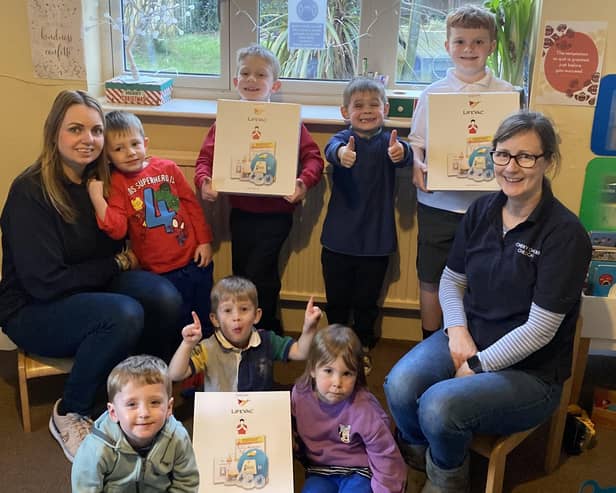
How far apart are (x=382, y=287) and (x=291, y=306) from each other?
0.40 m

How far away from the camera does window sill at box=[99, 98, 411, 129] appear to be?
2682 millimetres

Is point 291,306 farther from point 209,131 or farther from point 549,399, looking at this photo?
point 549,399

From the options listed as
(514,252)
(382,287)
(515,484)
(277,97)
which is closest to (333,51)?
(277,97)

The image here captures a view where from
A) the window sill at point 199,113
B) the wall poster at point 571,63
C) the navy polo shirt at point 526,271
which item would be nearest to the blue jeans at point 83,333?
the window sill at point 199,113

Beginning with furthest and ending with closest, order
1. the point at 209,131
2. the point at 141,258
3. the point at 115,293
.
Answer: the point at 209,131 < the point at 141,258 < the point at 115,293

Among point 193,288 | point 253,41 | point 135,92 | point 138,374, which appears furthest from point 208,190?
point 138,374

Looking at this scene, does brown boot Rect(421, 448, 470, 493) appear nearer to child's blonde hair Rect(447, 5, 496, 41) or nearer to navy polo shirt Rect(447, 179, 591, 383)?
navy polo shirt Rect(447, 179, 591, 383)

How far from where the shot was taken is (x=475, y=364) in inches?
76.4

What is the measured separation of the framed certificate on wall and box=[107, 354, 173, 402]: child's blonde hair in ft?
2.95

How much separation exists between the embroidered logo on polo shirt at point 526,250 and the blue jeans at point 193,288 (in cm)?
112

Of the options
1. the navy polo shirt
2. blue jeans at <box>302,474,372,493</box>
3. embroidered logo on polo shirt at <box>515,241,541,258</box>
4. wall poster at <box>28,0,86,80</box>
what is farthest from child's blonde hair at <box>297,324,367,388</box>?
wall poster at <box>28,0,86,80</box>

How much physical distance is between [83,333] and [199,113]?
1.00 metres

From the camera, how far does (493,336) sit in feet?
6.47

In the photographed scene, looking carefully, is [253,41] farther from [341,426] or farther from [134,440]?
[134,440]
